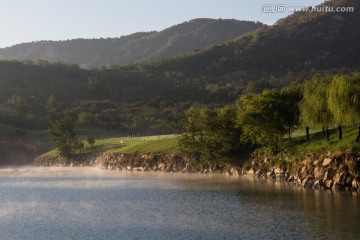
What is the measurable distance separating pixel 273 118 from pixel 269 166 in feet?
27.4

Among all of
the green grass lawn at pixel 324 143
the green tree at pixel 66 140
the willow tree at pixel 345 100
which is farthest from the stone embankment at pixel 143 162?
the willow tree at pixel 345 100

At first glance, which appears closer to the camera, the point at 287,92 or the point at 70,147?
the point at 287,92

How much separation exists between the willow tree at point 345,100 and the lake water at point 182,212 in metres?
11.2

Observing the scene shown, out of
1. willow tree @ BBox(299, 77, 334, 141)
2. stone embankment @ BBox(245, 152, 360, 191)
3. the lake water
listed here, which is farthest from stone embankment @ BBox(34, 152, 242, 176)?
willow tree @ BBox(299, 77, 334, 141)

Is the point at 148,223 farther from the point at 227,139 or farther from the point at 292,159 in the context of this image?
the point at 227,139

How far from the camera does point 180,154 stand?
111m

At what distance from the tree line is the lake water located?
36.3 ft

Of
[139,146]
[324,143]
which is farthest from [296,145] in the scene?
[139,146]

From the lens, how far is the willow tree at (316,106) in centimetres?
7650

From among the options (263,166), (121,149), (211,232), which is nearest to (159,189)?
(263,166)

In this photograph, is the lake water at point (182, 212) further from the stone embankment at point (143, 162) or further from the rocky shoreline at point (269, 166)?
the stone embankment at point (143, 162)

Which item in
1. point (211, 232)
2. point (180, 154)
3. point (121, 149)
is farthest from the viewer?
point (121, 149)

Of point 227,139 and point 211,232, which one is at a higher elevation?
point 227,139

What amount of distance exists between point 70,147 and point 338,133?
87825 millimetres
